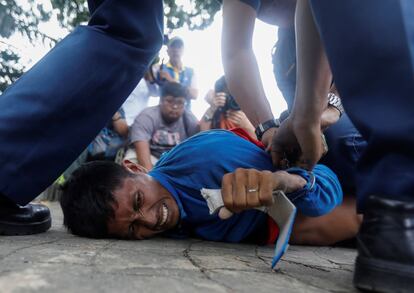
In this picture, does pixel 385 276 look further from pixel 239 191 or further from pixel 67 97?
pixel 67 97

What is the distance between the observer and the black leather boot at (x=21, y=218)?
126cm

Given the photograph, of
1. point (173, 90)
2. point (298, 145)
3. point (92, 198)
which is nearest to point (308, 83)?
point (298, 145)

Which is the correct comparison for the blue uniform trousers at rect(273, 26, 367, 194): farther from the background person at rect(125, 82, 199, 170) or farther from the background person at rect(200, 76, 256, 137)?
the background person at rect(125, 82, 199, 170)

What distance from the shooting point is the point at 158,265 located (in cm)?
86

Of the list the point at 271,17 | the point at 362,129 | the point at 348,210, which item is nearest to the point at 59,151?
the point at 362,129

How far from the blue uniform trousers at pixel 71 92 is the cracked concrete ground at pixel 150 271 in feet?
0.74

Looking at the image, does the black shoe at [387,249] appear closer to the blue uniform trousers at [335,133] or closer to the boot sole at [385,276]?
the boot sole at [385,276]

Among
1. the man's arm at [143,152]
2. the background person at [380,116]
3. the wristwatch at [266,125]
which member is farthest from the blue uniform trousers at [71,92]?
the man's arm at [143,152]

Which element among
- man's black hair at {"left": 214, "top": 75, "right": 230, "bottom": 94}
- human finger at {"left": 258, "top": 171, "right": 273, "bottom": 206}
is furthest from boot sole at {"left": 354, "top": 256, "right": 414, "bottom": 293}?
man's black hair at {"left": 214, "top": 75, "right": 230, "bottom": 94}

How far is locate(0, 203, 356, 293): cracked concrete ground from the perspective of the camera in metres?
0.66

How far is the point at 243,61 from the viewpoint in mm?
1728

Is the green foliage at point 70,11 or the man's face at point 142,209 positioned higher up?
the green foliage at point 70,11

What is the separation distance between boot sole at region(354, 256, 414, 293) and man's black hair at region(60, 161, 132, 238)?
94 cm

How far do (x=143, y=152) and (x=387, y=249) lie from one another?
2.66 m
